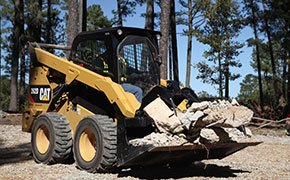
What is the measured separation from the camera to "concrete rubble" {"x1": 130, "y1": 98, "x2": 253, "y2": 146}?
5.98m

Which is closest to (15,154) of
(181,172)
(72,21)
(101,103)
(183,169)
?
(101,103)

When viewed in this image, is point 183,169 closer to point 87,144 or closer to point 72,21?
point 87,144

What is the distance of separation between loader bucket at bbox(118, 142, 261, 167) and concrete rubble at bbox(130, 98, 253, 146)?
105mm

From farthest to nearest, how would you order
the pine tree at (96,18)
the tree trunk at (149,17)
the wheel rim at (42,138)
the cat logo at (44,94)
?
the pine tree at (96,18) < the tree trunk at (149,17) < the cat logo at (44,94) < the wheel rim at (42,138)

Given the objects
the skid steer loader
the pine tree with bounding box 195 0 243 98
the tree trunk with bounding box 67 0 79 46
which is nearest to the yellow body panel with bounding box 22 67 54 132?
the skid steer loader

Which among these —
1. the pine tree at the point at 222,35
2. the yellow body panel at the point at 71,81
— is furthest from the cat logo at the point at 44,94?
the pine tree at the point at 222,35

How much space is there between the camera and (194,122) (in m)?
5.97

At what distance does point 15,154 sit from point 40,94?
1748mm

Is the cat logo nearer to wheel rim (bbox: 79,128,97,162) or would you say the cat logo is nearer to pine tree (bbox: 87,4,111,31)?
wheel rim (bbox: 79,128,97,162)

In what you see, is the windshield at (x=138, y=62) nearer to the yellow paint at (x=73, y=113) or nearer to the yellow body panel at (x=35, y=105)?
the yellow paint at (x=73, y=113)

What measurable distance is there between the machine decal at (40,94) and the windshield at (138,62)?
1.93 meters

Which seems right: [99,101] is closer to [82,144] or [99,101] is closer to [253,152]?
[82,144]

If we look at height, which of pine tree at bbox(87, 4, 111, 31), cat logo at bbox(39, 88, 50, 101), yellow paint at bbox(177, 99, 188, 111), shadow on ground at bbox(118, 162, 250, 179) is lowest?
shadow on ground at bbox(118, 162, 250, 179)

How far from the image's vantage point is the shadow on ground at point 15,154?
8.62m
